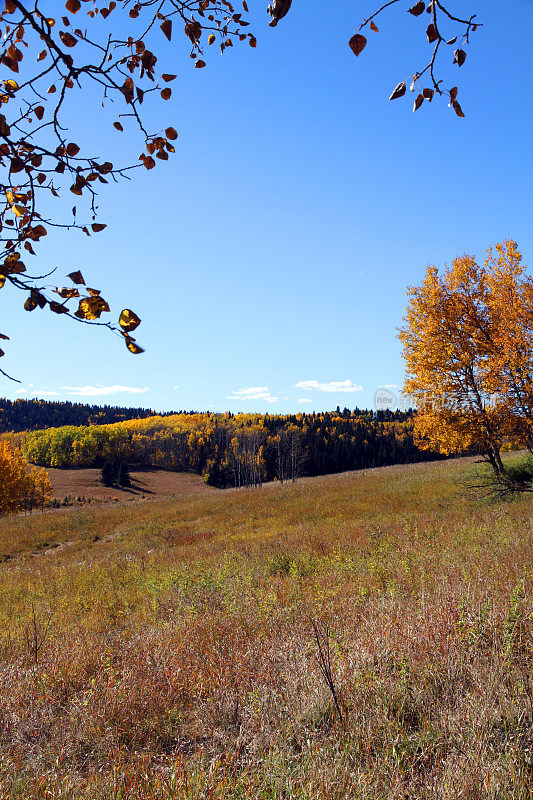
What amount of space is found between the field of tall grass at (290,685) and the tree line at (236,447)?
261 feet

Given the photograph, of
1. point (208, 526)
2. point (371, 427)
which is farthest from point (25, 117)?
point (371, 427)

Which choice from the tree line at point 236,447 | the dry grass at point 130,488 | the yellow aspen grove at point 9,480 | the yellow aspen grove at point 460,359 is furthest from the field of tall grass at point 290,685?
the tree line at point 236,447

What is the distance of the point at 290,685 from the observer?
3.15 meters

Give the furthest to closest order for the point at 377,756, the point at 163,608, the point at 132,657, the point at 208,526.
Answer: the point at 208,526 < the point at 163,608 < the point at 132,657 < the point at 377,756

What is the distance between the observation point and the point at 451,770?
2.21m

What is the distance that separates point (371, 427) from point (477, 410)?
118015 millimetres

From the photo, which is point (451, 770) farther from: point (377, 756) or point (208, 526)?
point (208, 526)

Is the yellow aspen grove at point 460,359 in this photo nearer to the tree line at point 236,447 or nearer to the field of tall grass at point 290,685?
the field of tall grass at point 290,685

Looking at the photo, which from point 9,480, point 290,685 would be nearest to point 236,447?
point 9,480

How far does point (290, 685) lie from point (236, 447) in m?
105

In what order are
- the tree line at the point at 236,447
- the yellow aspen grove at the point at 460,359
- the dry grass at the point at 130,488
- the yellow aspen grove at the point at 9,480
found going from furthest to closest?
the tree line at the point at 236,447 → the dry grass at the point at 130,488 → the yellow aspen grove at the point at 9,480 → the yellow aspen grove at the point at 460,359

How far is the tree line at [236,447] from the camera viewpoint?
9775cm

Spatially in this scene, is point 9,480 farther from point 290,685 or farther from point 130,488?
point 130,488

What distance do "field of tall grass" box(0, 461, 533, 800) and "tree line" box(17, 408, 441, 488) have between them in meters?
79.7
